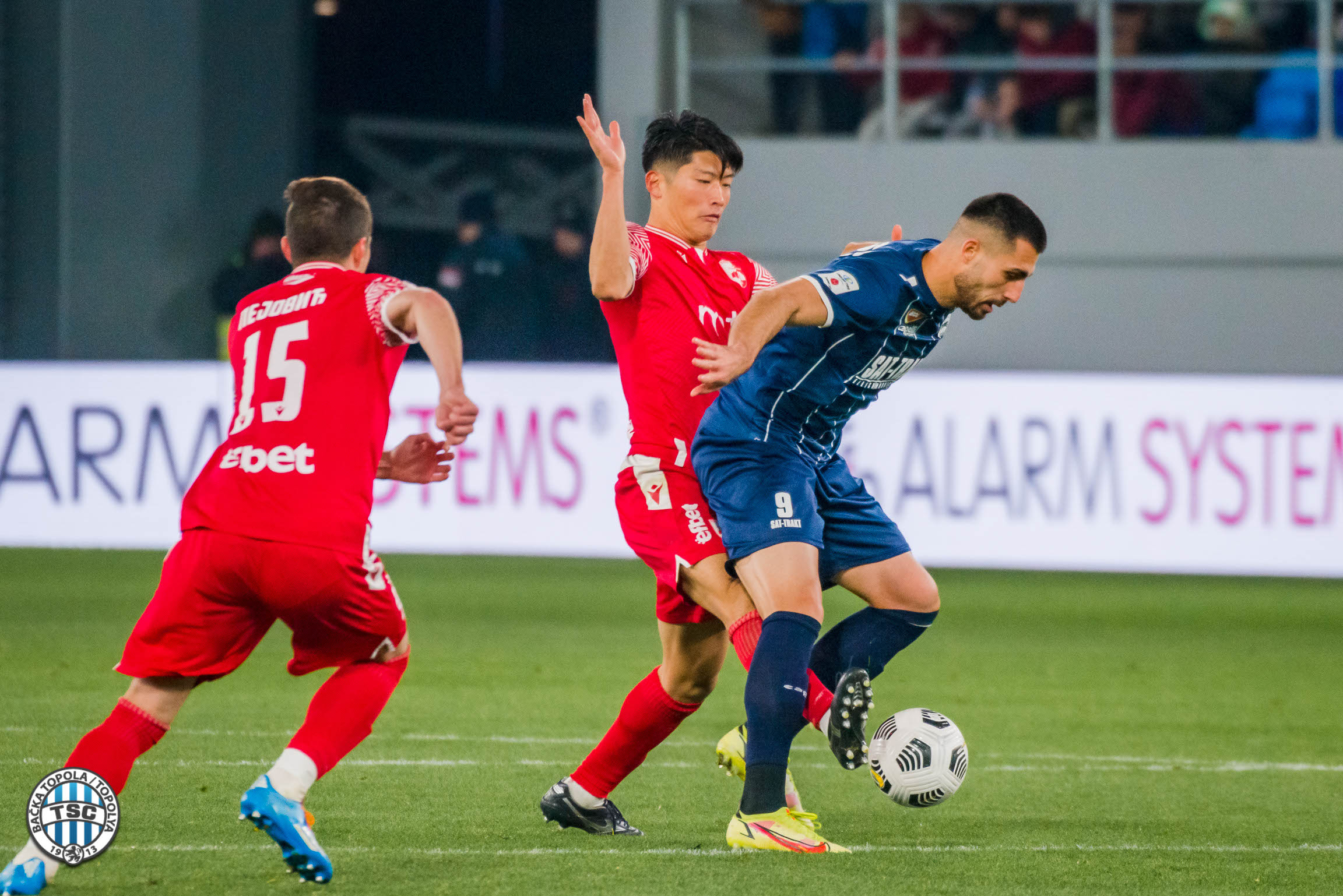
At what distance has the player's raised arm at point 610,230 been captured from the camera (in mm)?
4527

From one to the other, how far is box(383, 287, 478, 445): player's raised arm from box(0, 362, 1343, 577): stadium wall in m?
6.72

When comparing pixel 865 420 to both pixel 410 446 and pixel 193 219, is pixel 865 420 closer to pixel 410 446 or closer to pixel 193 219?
pixel 410 446

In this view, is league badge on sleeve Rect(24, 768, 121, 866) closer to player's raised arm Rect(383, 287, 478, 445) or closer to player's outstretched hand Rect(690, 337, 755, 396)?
player's raised arm Rect(383, 287, 478, 445)

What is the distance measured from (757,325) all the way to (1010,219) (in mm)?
780

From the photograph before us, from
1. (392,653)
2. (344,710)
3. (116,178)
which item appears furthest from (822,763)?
(116,178)

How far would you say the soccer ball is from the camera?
4367 mm

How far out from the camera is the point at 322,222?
416cm

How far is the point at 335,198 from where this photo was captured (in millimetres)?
4176

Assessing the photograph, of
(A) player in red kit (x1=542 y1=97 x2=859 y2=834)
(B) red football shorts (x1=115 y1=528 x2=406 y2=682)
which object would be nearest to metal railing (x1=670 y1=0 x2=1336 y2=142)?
(A) player in red kit (x1=542 y1=97 x2=859 y2=834)

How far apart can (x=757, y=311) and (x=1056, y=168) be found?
11.3 metres

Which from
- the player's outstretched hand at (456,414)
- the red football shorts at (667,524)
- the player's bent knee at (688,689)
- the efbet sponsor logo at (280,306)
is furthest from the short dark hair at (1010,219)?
the efbet sponsor logo at (280,306)

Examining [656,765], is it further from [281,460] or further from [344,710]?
[281,460]

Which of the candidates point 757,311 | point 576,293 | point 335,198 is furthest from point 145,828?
point 576,293

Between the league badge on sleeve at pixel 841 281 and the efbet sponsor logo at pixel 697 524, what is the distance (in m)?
0.72
